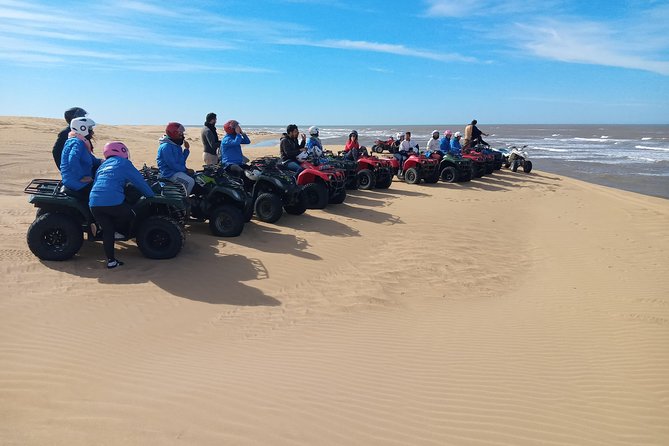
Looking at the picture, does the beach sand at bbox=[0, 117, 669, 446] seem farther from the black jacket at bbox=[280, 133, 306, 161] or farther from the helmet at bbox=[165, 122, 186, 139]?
the black jacket at bbox=[280, 133, 306, 161]

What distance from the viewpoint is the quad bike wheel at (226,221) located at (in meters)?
7.42

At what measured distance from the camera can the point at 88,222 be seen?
5.85 meters

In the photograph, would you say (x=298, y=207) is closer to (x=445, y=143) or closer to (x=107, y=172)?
(x=107, y=172)

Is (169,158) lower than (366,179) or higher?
higher

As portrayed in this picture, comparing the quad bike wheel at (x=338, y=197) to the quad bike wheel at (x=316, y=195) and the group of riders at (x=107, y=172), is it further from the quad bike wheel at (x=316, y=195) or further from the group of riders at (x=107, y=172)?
the group of riders at (x=107, y=172)

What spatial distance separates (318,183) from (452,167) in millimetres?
6733

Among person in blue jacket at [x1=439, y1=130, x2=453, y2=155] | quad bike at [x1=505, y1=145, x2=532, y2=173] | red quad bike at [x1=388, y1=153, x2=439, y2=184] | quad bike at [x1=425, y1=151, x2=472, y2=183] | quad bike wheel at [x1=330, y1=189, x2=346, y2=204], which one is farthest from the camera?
quad bike at [x1=505, y1=145, x2=532, y2=173]

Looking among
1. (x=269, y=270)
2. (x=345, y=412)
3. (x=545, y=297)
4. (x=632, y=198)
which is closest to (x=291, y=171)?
(x=269, y=270)

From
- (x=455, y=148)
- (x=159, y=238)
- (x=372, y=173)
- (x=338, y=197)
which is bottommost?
(x=159, y=238)

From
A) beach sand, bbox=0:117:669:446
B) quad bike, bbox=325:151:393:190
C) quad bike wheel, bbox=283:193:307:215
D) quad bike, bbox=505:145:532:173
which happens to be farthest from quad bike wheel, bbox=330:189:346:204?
quad bike, bbox=505:145:532:173

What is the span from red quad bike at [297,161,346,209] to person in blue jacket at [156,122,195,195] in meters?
3.13

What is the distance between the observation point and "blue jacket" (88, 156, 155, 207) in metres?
5.37

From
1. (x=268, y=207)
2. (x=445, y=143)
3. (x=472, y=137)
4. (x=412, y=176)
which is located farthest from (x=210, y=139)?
(x=472, y=137)

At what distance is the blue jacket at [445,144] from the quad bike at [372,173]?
322 centimetres
